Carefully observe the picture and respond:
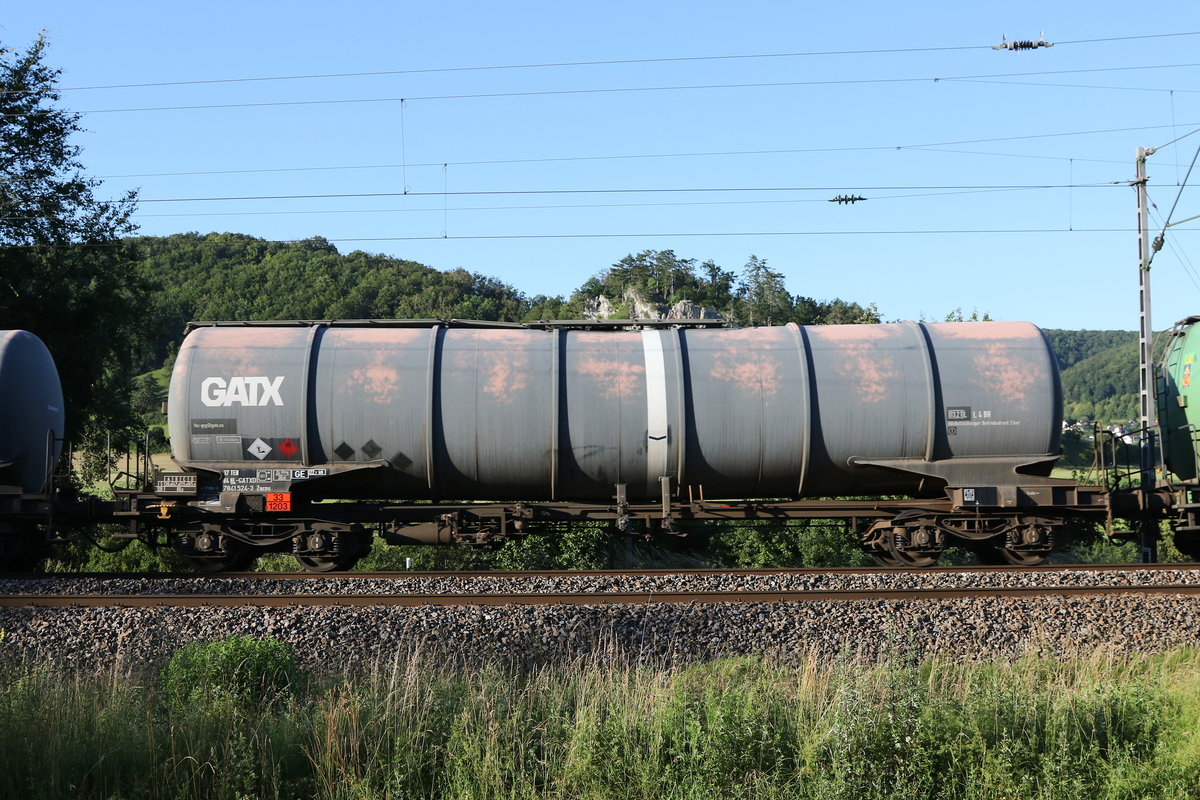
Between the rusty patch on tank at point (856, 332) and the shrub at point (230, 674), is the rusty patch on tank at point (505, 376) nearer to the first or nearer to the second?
the rusty patch on tank at point (856, 332)

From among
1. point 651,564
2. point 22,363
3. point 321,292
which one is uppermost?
point 321,292

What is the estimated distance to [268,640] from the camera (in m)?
8.05

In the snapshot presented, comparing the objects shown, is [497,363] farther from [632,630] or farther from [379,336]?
[632,630]

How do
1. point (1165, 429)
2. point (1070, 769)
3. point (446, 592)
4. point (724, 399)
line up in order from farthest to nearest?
point (1165, 429) < point (724, 399) < point (446, 592) < point (1070, 769)

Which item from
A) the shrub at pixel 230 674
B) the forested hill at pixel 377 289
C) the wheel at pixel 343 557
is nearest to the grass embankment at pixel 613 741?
the shrub at pixel 230 674

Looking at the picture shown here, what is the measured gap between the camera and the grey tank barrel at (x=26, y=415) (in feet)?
45.6

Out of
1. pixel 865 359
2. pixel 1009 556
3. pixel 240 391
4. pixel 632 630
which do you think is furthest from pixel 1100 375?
pixel 632 630

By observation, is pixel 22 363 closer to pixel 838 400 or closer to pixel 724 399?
pixel 724 399

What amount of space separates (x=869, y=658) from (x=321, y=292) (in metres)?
87.7

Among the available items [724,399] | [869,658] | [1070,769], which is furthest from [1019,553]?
[1070,769]

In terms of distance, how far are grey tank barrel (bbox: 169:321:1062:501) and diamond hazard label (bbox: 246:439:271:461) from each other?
0.02 metres

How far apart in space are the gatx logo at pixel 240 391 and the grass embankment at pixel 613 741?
6943 millimetres

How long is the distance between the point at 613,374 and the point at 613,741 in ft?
27.0

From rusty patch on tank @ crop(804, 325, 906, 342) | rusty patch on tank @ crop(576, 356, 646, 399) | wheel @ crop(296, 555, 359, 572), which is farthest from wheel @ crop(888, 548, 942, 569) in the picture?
wheel @ crop(296, 555, 359, 572)
